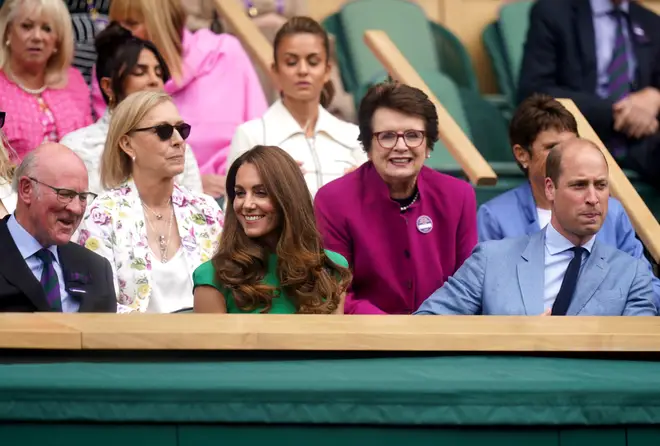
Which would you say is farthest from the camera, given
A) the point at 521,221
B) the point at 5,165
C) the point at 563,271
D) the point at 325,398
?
the point at 521,221

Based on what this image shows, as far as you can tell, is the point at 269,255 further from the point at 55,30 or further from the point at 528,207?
the point at 55,30

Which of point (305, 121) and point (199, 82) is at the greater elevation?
point (199, 82)

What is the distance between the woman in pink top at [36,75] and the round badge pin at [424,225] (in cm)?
137

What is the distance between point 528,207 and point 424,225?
1.80 ft

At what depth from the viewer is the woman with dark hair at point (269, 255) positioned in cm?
346

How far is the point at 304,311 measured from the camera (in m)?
3.46

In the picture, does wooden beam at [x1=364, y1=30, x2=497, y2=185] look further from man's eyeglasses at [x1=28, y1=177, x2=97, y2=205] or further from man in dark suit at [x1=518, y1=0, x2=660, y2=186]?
man's eyeglasses at [x1=28, y1=177, x2=97, y2=205]

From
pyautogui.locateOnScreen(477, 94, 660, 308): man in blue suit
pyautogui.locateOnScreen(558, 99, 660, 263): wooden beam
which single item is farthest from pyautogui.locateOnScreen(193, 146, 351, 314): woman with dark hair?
pyautogui.locateOnScreen(558, 99, 660, 263): wooden beam

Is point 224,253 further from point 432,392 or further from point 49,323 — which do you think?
point 432,392

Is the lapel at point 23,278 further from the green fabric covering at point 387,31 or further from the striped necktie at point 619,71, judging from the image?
the striped necktie at point 619,71

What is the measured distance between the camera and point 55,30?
183 inches

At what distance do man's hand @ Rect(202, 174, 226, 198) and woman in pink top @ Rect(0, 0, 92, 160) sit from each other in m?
0.46

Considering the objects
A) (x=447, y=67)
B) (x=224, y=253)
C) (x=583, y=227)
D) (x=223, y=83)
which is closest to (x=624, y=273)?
(x=583, y=227)

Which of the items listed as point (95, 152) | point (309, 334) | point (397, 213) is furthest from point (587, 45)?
point (309, 334)
